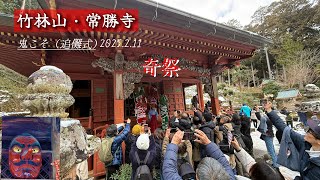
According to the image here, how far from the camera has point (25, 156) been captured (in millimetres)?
1172

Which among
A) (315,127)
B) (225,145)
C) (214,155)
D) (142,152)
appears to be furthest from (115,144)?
(315,127)

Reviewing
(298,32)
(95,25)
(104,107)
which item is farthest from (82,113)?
(298,32)

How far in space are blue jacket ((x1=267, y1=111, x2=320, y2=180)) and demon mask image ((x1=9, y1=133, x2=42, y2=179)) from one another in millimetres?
2478

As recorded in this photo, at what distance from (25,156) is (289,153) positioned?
3064mm

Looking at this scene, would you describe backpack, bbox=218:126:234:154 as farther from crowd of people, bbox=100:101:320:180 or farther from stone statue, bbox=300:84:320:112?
stone statue, bbox=300:84:320:112

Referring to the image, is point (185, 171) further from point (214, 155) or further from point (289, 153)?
point (289, 153)

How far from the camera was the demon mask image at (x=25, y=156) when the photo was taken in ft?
3.83

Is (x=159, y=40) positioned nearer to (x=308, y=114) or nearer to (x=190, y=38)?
(x=190, y=38)

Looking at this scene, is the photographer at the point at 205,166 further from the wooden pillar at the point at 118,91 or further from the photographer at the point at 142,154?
the wooden pillar at the point at 118,91

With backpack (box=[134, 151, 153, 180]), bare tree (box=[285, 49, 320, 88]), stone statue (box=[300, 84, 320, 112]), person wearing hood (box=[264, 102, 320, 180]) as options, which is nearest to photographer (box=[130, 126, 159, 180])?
backpack (box=[134, 151, 153, 180])

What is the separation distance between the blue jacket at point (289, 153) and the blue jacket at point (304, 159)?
0.17ft

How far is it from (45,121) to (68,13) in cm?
328

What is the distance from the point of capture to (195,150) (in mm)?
3617

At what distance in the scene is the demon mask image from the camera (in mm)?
1168
